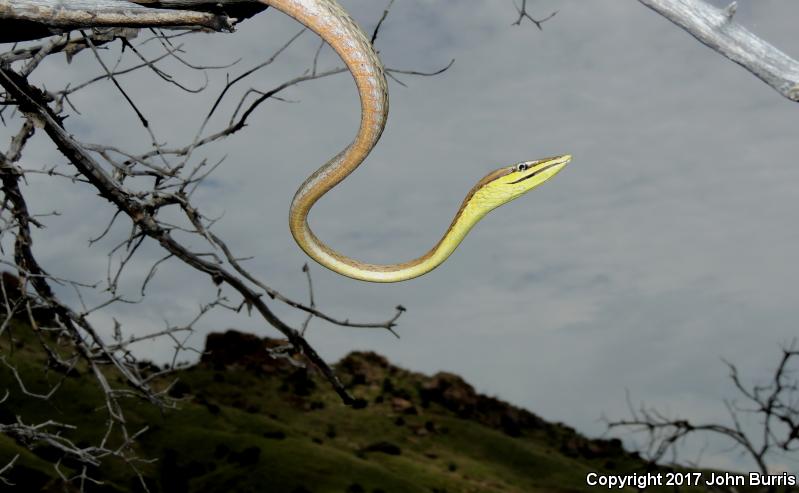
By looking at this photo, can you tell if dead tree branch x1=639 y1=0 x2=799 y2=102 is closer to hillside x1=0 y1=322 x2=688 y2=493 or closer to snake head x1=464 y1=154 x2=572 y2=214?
snake head x1=464 y1=154 x2=572 y2=214

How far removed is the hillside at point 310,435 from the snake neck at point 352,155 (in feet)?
51.1

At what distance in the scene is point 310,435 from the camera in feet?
102

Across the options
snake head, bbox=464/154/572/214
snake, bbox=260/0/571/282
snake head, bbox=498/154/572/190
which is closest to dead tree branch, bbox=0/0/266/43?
snake, bbox=260/0/571/282

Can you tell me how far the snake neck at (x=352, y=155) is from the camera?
398 centimetres

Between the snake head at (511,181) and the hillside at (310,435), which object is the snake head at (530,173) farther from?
the hillside at (310,435)

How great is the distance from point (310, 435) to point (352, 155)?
91.7 feet

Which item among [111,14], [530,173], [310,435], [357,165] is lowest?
[357,165]

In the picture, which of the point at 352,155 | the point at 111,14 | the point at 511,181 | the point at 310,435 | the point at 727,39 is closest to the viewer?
the point at 727,39

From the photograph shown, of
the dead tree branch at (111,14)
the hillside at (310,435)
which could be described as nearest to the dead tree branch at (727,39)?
the dead tree branch at (111,14)

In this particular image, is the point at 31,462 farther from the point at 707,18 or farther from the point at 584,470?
the point at 584,470

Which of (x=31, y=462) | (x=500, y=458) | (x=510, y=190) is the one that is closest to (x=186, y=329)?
(x=510, y=190)

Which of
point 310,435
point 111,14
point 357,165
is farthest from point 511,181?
point 310,435

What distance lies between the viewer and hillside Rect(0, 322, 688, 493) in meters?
23.0

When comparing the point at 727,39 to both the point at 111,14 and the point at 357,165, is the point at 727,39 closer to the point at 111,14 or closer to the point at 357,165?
the point at 357,165
